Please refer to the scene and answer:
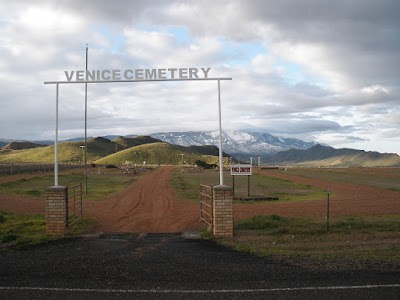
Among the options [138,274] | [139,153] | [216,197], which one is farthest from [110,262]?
[139,153]

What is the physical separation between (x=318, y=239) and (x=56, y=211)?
726cm

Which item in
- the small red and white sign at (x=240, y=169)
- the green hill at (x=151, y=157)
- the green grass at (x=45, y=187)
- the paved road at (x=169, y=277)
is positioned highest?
the green hill at (x=151, y=157)

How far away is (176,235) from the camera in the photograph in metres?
13.0

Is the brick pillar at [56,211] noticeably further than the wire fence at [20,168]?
No

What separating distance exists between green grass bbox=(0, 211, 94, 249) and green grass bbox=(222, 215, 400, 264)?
4791mm

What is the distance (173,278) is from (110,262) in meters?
1.78

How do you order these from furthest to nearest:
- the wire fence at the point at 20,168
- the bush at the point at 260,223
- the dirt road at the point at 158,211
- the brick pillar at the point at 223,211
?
the wire fence at the point at 20,168
the dirt road at the point at 158,211
the bush at the point at 260,223
the brick pillar at the point at 223,211

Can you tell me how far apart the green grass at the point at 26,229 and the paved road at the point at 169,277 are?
1.23m

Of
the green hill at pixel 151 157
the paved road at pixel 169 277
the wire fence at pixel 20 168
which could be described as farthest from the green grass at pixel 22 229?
the green hill at pixel 151 157

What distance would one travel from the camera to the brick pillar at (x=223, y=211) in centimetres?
1230

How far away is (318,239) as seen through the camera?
1194 centimetres

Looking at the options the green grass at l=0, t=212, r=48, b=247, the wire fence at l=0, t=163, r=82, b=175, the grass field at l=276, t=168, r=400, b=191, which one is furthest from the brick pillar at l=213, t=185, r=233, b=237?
the wire fence at l=0, t=163, r=82, b=175

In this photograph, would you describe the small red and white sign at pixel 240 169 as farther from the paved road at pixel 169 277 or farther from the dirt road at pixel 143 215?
the paved road at pixel 169 277

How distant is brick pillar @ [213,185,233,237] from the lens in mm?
12297
